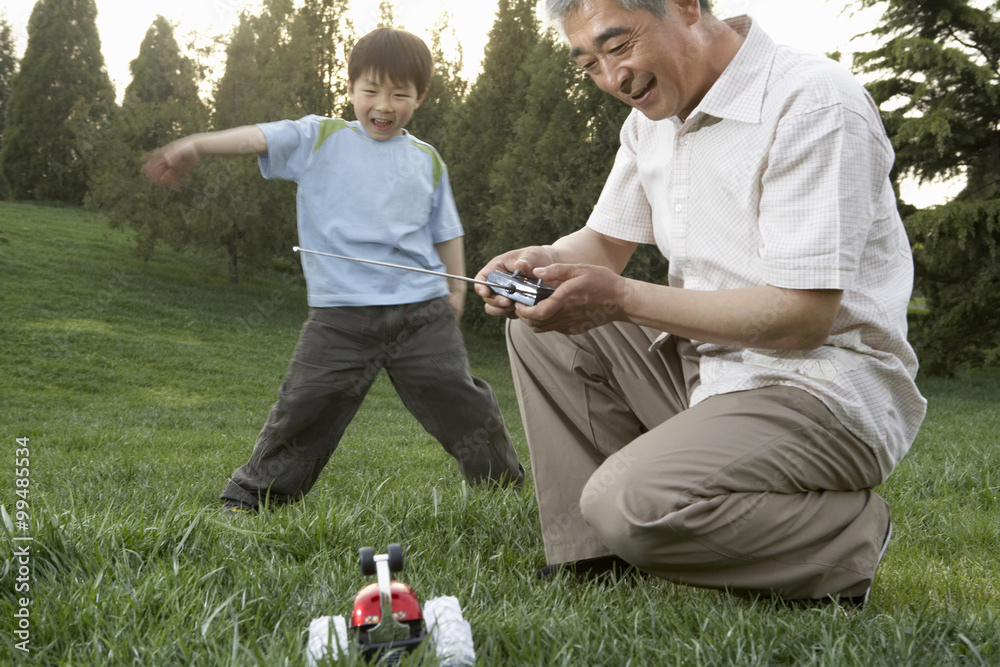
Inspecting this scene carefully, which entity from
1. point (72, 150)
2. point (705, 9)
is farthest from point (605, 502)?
point (72, 150)

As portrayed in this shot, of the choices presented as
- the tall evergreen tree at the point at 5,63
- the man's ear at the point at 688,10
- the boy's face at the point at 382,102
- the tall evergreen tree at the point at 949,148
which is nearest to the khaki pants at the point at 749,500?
the man's ear at the point at 688,10

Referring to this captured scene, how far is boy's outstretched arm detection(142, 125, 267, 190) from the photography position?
8.34ft

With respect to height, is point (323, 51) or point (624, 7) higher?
point (323, 51)

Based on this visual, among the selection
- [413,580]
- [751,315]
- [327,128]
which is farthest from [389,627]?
[327,128]

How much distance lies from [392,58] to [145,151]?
1384 cm

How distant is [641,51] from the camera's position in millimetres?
1937

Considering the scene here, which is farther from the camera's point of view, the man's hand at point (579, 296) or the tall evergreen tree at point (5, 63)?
the tall evergreen tree at point (5, 63)

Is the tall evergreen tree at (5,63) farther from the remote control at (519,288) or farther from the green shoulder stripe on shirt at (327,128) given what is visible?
the remote control at (519,288)

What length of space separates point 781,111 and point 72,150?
21.8 metres

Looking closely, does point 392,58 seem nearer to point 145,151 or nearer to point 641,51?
point 641,51

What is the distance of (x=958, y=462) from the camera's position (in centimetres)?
370

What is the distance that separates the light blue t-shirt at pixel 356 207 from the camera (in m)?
2.97

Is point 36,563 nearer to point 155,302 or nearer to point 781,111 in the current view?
point 781,111

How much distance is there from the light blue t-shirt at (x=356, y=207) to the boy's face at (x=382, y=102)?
36 millimetres
